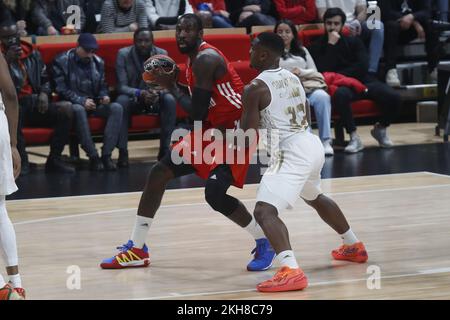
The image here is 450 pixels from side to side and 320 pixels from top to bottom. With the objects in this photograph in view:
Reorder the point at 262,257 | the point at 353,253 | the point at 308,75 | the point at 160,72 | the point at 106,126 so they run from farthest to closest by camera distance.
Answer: the point at 308,75 < the point at 106,126 < the point at 353,253 < the point at 262,257 < the point at 160,72

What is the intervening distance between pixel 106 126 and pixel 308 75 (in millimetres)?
2355

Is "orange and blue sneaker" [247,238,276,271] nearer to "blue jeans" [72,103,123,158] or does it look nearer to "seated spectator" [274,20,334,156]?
"blue jeans" [72,103,123,158]

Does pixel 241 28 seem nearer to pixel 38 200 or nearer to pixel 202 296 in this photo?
pixel 38 200

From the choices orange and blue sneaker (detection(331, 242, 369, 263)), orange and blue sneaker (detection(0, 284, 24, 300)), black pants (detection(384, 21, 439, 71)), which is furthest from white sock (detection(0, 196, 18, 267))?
black pants (detection(384, 21, 439, 71))

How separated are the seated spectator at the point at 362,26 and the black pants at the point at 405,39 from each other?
0.77 feet

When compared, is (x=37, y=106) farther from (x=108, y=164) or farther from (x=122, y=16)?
(x=122, y=16)

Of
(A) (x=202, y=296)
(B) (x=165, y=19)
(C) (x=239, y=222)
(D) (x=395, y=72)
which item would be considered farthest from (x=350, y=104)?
(A) (x=202, y=296)

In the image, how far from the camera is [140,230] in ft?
22.8

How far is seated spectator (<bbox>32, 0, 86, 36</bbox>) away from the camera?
482 inches

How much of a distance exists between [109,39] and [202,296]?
257 inches

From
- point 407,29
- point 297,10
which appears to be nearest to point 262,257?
point 297,10

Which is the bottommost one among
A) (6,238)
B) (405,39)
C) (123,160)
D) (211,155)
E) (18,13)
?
(123,160)

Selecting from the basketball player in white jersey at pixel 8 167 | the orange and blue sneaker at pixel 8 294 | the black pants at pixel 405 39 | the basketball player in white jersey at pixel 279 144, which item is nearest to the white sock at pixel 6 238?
the basketball player in white jersey at pixel 8 167

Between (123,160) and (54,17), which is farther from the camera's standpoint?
(54,17)
